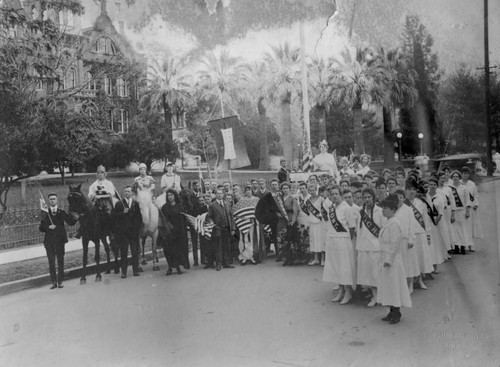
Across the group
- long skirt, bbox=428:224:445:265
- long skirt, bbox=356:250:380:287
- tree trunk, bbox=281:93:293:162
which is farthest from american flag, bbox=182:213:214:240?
tree trunk, bbox=281:93:293:162

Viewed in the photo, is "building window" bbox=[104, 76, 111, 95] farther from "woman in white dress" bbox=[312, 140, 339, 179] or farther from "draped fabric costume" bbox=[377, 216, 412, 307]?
"draped fabric costume" bbox=[377, 216, 412, 307]

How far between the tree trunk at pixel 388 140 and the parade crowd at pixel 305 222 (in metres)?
2.09

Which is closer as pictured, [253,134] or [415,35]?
[415,35]

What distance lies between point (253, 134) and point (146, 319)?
11.4 metres

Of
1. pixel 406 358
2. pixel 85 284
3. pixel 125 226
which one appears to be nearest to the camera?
pixel 406 358

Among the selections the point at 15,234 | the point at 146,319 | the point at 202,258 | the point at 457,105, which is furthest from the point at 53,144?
the point at 457,105

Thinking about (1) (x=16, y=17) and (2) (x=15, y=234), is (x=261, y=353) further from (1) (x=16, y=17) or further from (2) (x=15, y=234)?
(1) (x=16, y=17)

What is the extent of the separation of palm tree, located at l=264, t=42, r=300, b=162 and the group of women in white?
5.00 meters

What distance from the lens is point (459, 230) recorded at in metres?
8.65

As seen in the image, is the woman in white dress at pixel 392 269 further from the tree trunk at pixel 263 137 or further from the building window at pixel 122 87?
the tree trunk at pixel 263 137

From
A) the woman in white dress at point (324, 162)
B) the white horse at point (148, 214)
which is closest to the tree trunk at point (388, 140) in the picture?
the woman in white dress at point (324, 162)

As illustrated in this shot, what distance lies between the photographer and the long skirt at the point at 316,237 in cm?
856

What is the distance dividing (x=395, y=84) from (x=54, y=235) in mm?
10188

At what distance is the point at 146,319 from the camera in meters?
5.96
